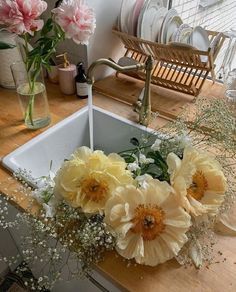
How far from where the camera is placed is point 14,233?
3.35 ft

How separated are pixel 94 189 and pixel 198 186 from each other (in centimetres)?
22

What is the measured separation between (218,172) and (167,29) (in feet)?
2.46

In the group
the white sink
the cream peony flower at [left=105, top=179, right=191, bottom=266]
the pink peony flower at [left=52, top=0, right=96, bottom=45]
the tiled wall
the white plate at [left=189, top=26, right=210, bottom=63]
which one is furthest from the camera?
the tiled wall

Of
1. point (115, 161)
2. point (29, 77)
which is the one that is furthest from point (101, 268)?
point (29, 77)

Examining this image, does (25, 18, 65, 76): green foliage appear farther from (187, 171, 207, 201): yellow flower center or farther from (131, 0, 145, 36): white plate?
(187, 171, 207, 201): yellow flower center

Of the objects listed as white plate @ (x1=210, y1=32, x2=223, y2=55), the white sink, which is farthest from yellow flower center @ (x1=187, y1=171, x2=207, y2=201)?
white plate @ (x1=210, y1=32, x2=223, y2=55)

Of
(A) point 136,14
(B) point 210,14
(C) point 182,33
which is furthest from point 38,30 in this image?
(B) point 210,14

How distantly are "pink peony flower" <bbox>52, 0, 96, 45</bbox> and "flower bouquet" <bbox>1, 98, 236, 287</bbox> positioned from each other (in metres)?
0.40

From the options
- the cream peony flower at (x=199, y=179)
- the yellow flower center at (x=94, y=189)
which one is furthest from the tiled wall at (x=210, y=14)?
the yellow flower center at (x=94, y=189)

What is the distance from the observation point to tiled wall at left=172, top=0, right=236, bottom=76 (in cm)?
138

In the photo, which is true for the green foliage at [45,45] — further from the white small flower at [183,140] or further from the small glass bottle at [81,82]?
the white small flower at [183,140]

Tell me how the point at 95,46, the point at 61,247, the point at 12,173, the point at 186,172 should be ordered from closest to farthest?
the point at 186,172
the point at 61,247
the point at 12,173
the point at 95,46

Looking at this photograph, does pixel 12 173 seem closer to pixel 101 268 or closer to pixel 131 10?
pixel 101 268

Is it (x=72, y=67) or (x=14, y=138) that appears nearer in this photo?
(x=14, y=138)
